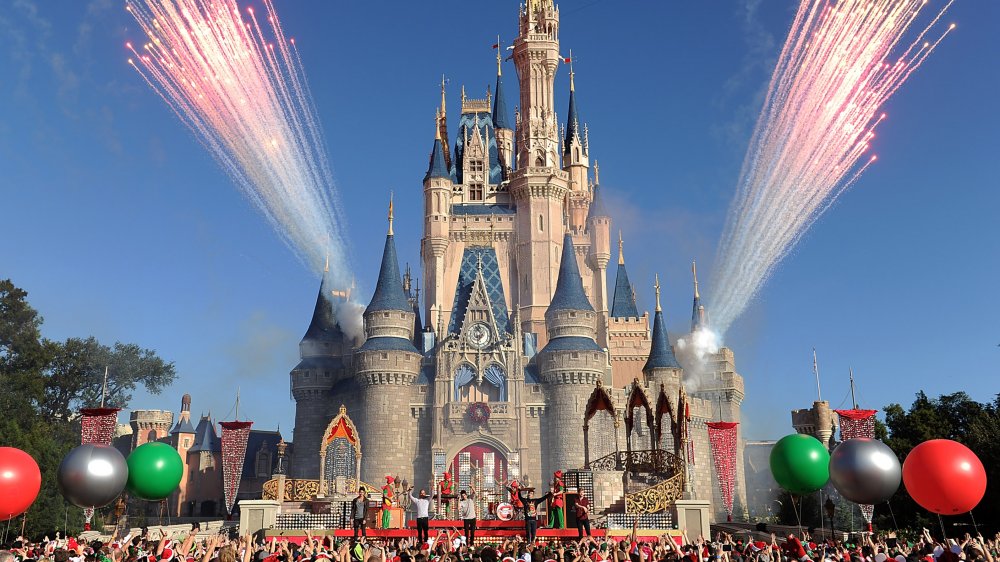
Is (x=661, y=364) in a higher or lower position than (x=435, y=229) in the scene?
lower

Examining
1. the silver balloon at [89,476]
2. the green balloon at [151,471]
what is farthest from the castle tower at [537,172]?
the silver balloon at [89,476]

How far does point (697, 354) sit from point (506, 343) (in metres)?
16.3

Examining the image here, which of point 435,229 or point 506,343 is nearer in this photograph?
point 506,343

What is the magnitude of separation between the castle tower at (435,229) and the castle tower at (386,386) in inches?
227

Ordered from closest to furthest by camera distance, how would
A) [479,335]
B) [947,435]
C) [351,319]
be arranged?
[947,435] → [479,335] → [351,319]

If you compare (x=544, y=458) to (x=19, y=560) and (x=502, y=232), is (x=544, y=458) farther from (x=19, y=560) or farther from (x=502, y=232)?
(x=19, y=560)

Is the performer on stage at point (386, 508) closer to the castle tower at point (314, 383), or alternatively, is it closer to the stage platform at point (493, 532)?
the stage platform at point (493, 532)

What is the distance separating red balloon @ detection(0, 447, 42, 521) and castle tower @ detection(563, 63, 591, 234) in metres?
47.5

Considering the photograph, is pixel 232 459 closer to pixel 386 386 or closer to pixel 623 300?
pixel 386 386

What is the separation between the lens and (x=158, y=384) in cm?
6719

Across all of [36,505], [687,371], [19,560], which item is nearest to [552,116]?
[687,371]

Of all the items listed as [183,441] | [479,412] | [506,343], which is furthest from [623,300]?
[183,441]

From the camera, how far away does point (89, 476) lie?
63.5 feet

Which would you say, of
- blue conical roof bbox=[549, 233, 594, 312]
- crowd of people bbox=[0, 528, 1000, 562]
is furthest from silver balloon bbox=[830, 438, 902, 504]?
blue conical roof bbox=[549, 233, 594, 312]
